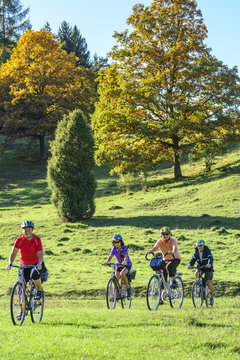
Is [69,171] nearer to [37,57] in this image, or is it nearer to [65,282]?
[65,282]

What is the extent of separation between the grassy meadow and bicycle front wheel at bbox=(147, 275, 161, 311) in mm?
216

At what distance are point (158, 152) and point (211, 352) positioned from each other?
113 ft

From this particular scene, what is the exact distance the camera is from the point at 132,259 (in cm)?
2300

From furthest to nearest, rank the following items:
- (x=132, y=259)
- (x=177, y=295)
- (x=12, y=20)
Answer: (x=12, y=20)
(x=132, y=259)
(x=177, y=295)

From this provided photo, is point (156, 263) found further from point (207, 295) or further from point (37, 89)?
point (37, 89)

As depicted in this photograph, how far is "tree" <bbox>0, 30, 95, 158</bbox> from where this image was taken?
55625mm

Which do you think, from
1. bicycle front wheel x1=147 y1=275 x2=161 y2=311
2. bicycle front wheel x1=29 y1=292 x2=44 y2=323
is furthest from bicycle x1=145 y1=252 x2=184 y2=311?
bicycle front wheel x1=29 y1=292 x2=44 y2=323

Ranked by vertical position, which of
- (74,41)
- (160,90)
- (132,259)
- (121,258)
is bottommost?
(132,259)

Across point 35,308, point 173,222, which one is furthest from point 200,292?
point 173,222

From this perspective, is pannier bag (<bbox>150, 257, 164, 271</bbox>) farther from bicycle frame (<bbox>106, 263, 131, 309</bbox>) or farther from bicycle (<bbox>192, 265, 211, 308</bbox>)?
bicycle (<bbox>192, 265, 211, 308</bbox>)

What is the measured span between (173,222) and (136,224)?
2.42 m

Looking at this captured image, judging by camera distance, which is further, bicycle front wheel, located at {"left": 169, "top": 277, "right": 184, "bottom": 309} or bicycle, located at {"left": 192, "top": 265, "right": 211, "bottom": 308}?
bicycle, located at {"left": 192, "top": 265, "right": 211, "bottom": 308}

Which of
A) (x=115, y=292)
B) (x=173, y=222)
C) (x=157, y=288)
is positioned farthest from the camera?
(x=173, y=222)

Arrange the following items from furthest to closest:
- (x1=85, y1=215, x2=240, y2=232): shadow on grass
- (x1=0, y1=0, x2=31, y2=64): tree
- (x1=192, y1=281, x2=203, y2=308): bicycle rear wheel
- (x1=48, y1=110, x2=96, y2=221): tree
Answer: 1. (x1=0, y1=0, x2=31, y2=64): tree
2. (x1=48, y1=110, x2=96, y2=221): tree
3. (x1=85, y1=215, x2=240, y2=232): shadow on grass
4. (x1=192, y1=281, x2=203, y2=308): bicycle rear wheel
